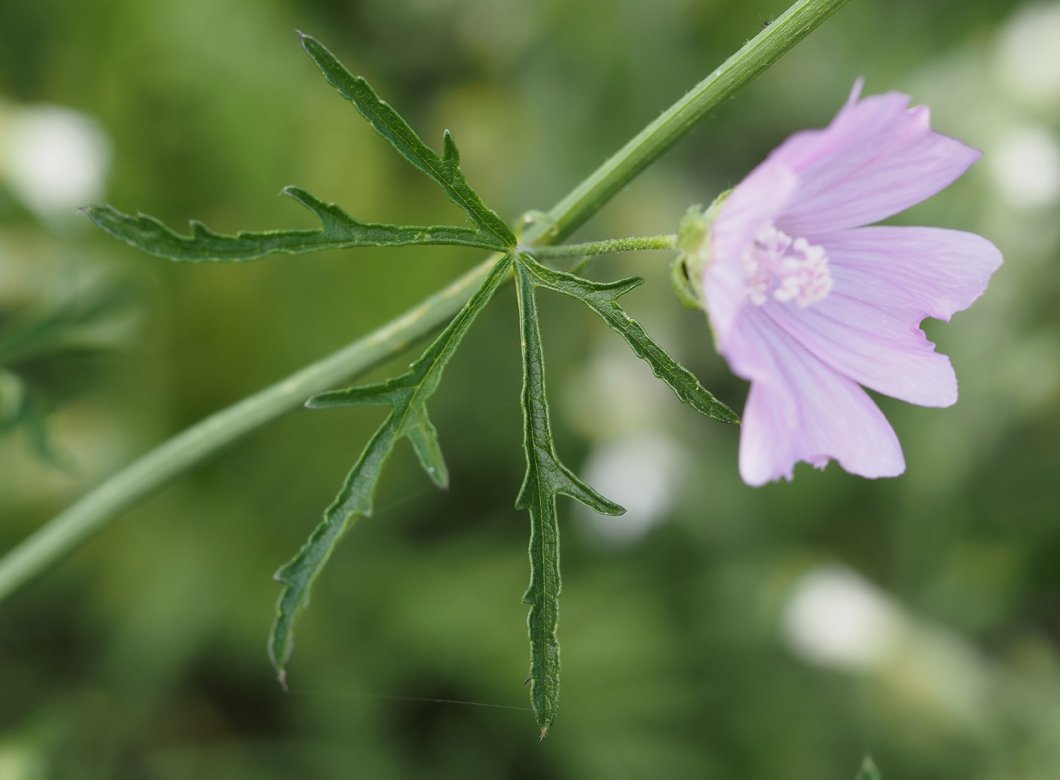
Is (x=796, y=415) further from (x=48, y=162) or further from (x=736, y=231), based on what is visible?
(x=48, y=162)

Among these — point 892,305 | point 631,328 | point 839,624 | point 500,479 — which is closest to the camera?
point 631,328

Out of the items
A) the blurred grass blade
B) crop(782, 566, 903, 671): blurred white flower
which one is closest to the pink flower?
the blurred grass blade

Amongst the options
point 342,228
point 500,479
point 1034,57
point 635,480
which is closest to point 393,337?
point 342,228

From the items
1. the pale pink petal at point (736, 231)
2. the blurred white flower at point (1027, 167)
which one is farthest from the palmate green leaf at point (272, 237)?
the blurred white flower at point (1027, 167)

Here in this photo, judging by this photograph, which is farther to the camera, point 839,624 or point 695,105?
point 839,624

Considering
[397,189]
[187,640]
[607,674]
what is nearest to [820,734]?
[607,674]

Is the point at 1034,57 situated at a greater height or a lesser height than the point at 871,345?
greater

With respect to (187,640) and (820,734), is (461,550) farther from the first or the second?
(820,734)
